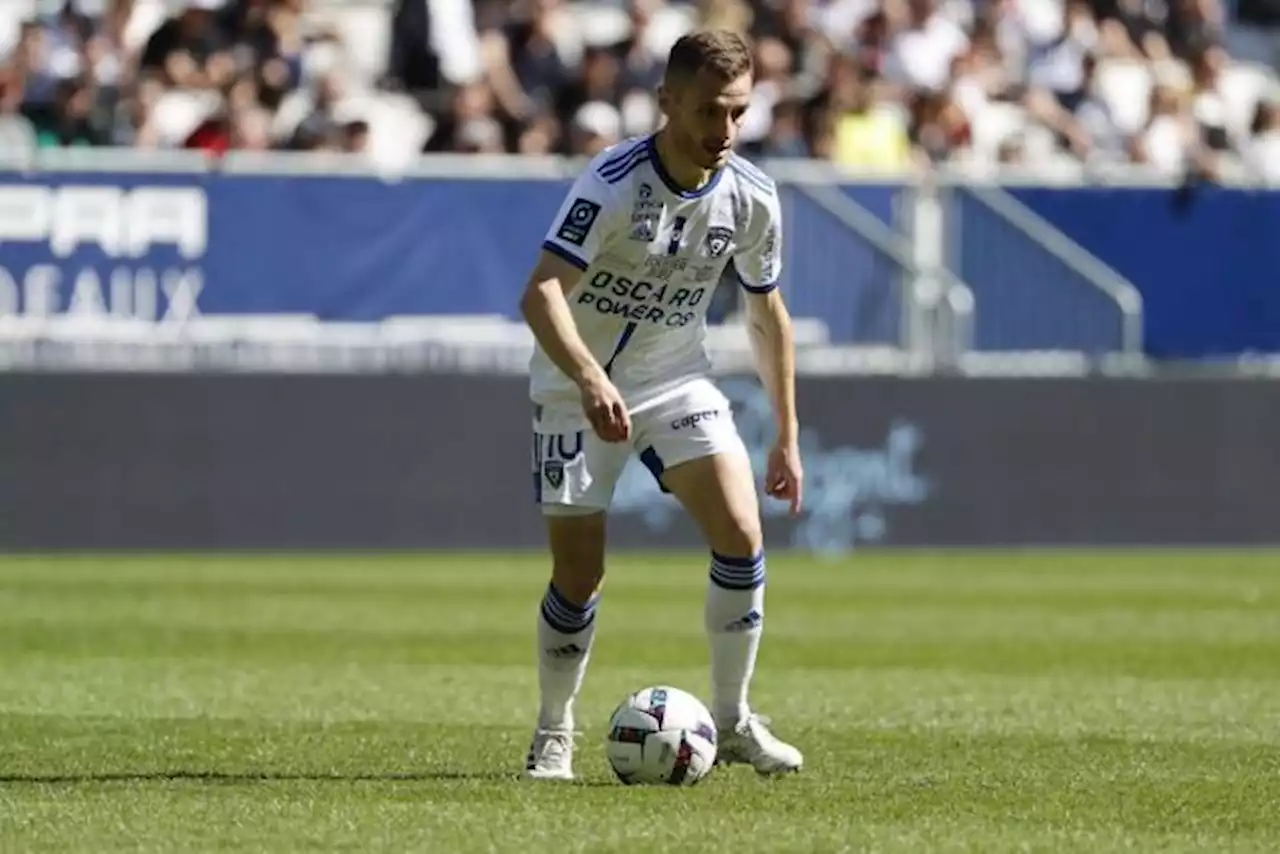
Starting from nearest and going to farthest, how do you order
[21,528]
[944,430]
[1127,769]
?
[1127,769]
[21,528]
[944,430]

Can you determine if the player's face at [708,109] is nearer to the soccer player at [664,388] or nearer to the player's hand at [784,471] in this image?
the soccer player at [664,388]

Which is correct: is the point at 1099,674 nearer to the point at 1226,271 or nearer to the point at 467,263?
the point at 467,263

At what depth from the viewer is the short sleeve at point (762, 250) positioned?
30.7ft

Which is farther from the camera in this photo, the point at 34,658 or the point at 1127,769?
the point at 34,658

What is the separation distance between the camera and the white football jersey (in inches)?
354

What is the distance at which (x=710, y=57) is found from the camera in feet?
28.8

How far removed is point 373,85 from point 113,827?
16.4m

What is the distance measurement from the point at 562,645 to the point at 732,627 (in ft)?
1.80

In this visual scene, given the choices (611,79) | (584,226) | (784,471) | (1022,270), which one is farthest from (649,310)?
(611,79)

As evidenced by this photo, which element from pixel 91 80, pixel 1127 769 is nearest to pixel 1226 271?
pixel 91 80

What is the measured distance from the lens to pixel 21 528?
20.5 m

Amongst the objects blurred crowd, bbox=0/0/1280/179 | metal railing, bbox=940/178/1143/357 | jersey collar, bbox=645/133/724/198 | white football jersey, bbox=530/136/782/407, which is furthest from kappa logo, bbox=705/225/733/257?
metal railing, bbox=940/178/1143/357

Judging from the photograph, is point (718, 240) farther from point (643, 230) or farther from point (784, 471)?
point (784, 471)

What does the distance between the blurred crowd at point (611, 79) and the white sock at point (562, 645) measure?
1243 centimetres
